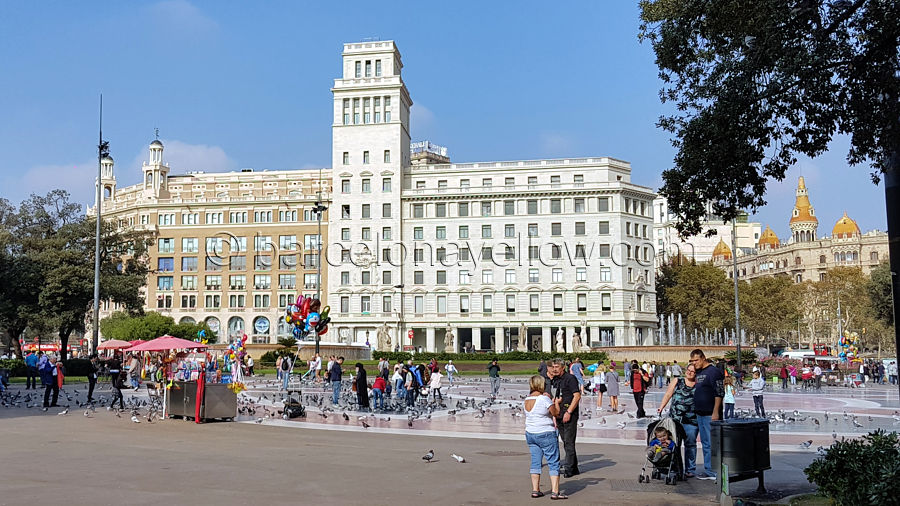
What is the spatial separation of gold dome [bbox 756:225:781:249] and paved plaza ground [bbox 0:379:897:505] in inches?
5827

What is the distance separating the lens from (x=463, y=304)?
90.0 metres

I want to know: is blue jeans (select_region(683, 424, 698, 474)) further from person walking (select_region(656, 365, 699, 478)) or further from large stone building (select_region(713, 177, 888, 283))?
large stone building (select_region(713, 177, 888, 283))

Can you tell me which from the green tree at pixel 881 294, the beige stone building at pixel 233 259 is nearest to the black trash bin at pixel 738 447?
the green tree at pixel 881 294

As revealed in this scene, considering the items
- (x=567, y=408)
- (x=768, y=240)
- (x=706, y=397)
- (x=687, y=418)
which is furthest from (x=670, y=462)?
(x=768, y=240)

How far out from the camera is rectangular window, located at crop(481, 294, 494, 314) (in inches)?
3526

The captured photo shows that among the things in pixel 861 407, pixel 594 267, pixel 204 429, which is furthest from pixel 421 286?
pixel 204 429

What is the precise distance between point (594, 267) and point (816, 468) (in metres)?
79.4

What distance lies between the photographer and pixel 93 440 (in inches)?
680

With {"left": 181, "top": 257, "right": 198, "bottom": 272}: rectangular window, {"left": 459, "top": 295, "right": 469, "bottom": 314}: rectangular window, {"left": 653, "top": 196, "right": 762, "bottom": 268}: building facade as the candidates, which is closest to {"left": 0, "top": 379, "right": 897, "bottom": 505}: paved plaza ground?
{"left": 459, "top": 295, "right": 469, "bottom": 314}: rectangular window

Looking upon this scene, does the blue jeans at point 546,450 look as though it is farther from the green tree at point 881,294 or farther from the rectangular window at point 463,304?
the rectangular window at point 463,304

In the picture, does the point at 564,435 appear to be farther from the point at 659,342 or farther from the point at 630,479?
the point at 659,342

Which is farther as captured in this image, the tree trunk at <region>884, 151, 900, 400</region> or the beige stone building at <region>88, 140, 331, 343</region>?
the beige stone building at <region>88, 140, 331, 343</region>

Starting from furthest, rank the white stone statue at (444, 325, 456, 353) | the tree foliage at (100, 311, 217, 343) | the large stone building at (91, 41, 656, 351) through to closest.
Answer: the large stone building at (91, 41, 656, 351) → the white stone statue at (444, 325, 456, 353) → the tree foliage at (100, 311, 217, 343)

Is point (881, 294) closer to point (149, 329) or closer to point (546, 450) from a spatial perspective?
point (546, 450)
